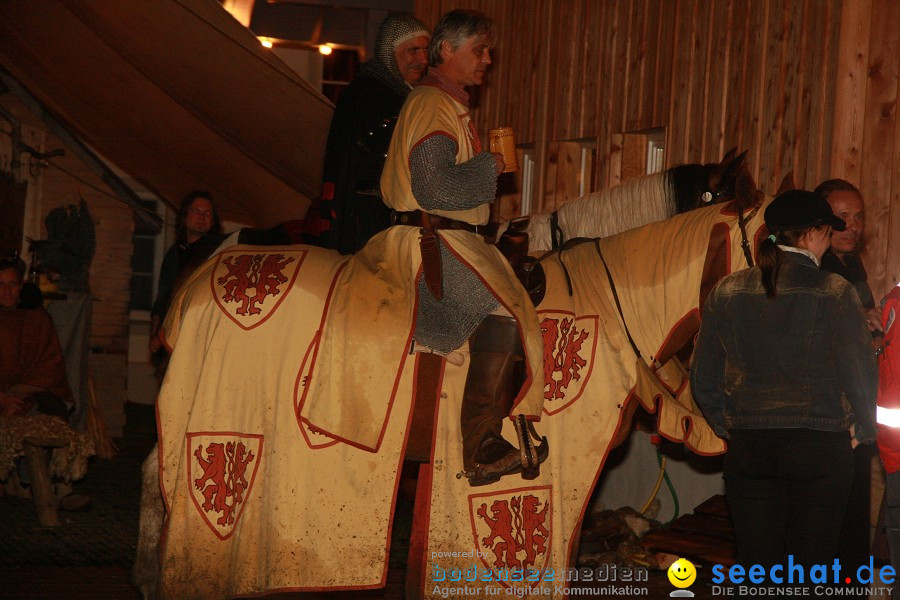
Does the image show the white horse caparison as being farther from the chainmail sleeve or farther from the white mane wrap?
the chainmail sleeve

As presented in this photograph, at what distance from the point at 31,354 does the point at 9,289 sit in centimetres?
35

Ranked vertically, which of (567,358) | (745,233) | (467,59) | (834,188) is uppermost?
(467,59)

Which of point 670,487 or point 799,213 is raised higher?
point 799,213

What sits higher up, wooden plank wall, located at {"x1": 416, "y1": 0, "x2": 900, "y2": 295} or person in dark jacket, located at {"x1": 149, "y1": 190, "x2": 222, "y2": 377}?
wooden plank wall, located at {"x1": 416, "y1": 0, "x2": 900, "y2": 295}

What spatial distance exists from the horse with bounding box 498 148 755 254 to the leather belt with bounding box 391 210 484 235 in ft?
1.18

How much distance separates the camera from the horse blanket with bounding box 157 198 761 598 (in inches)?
128

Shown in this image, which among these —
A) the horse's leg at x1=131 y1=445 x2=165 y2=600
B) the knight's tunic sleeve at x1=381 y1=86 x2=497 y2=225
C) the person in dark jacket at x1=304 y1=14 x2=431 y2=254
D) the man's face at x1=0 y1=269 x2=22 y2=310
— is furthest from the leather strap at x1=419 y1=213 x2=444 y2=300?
the man's face at x1=0 y1=269 x2=22 y2=310

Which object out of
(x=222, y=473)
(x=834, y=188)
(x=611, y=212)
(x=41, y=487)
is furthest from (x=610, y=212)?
(x=41, y=487)

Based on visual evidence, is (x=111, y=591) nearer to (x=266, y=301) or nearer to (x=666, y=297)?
(x=266, y=301)

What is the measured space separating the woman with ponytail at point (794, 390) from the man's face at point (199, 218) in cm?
281

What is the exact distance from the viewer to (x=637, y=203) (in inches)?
138

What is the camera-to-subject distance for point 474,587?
3305mm

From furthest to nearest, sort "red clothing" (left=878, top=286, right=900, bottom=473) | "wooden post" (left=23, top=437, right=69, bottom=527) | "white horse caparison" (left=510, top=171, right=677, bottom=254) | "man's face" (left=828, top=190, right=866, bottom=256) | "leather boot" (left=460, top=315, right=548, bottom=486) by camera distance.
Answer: "wooden post" (left=23, top=437, right=69, bottom=527) → "man's face" (left=828, top=190, right=866, bottom=256) → "white horse caparison" (left=510, top=171, right=677, bottom=254) → "leather boot" (left=460, top=315, right=548, bottom=486) → "red clothing" (left=878, top=286, right=900, bottom=473)

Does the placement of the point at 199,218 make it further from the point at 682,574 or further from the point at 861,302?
the point at 861,302
